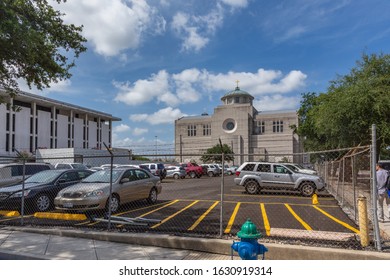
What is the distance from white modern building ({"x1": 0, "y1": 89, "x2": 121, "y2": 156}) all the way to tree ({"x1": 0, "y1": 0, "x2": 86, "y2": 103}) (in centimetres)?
5258

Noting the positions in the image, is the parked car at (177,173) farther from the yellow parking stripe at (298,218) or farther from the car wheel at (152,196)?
the yellow parking stripe at (298,218)

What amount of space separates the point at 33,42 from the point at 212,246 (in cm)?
772

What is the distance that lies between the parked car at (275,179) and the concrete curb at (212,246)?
1018 centimetres

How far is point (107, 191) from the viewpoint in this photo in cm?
1029

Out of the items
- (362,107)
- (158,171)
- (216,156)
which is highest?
(362,107)

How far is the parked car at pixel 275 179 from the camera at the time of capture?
1593cm

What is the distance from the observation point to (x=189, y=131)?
100 m

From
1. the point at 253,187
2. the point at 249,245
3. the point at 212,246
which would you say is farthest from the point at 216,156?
the point at 249,245

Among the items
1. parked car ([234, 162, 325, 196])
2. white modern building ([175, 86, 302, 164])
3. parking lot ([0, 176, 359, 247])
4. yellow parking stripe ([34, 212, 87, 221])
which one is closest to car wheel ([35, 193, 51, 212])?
parking lot ([0, 176, 359, 247])

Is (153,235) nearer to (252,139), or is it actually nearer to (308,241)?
(308,241)

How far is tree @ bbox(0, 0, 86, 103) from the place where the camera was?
31.5ft

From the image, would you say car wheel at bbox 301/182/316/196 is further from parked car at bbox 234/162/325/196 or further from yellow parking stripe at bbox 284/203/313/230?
yellow parking stripe at bbox 284/203/313/230

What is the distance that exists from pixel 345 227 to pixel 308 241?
261cm

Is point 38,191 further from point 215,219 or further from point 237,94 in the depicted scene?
point 237,94
